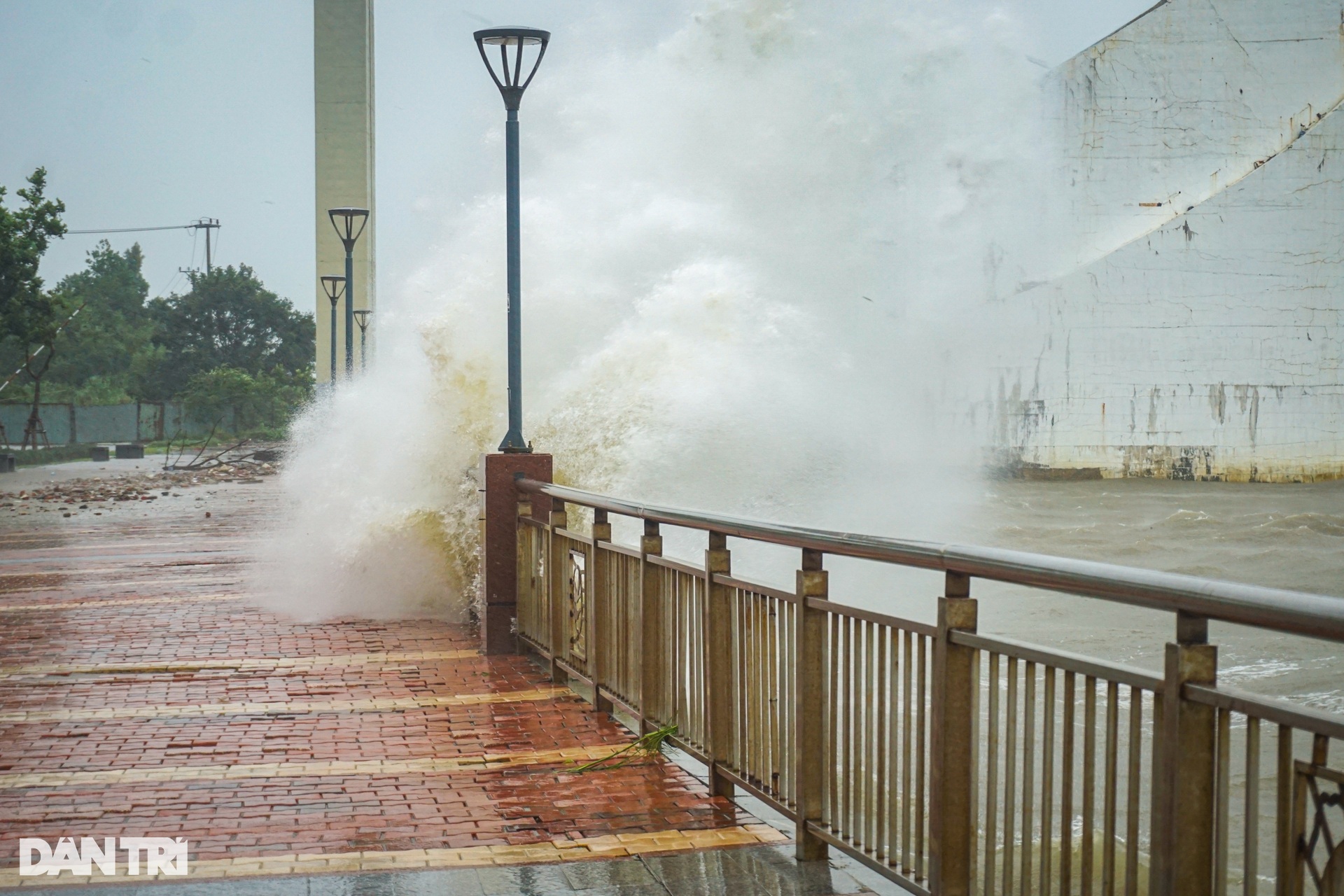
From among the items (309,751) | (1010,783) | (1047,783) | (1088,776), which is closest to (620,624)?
(309,751)

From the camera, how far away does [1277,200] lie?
3156 centimetres

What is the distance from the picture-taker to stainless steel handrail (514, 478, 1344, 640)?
7.11ft

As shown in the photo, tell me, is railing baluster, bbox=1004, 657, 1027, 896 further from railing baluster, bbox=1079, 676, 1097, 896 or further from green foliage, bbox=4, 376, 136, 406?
green foliage, bbox=4, 376, 136, 406

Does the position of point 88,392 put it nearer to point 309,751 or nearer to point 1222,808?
point 309,751

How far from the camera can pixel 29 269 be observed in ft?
124

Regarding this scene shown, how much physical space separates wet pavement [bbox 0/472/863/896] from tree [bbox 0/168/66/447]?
30933mm

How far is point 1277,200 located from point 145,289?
230ft

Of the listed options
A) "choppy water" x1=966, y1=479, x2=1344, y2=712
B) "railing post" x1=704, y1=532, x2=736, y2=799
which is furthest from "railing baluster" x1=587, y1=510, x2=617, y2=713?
"choppy water" x1=966, y1=479, x2=1344, y2=712

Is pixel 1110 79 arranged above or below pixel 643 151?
above

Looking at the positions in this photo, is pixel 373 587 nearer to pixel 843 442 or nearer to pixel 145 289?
pixel 843 442

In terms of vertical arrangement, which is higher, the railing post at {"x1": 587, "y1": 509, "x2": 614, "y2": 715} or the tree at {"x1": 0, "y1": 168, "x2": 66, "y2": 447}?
the tree at {"x1": 0, "y1": 168, "x2": 66, "y2": 447}

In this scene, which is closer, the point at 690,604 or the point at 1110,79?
the point at 690,604

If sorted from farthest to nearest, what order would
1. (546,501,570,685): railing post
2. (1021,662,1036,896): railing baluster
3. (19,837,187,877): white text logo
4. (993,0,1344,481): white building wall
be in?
(993,0,1344,481): white building wall
(546,501,570,685): railing post
(19,837,187,877): white text logo
(1021,662,1036,896): railing baluster

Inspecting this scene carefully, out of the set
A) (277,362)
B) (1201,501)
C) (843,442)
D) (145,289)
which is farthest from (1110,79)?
(145,289)
